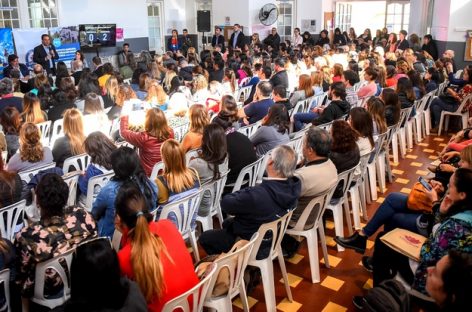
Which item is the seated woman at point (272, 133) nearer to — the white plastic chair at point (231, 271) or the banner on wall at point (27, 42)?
the white plastic chair at point (231, 271)

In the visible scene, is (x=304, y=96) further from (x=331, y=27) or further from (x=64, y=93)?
(x=331, y=27)

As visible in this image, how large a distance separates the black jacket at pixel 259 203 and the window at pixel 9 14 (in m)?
10.2

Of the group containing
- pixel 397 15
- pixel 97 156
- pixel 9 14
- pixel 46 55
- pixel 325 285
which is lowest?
pixel 325 285

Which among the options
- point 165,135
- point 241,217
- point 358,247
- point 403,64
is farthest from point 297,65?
point 241,217

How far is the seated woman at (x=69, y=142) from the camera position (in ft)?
13.9

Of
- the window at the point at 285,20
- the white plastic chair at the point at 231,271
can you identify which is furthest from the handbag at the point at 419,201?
the window at the point at 285,20

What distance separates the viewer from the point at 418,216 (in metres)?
3.28

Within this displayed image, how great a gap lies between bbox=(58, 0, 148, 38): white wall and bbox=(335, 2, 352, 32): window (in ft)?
29.0

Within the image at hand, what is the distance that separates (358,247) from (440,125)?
186 inches

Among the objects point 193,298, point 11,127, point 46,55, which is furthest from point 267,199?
point 46,55

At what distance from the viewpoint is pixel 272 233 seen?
2861 mm

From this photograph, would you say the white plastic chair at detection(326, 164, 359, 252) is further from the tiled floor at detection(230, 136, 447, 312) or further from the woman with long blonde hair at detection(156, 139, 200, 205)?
the woman with long blonde hair at detection(156, 139, 200, 205)

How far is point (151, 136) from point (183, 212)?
135cm

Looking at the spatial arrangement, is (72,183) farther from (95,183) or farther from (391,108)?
(391,108)
